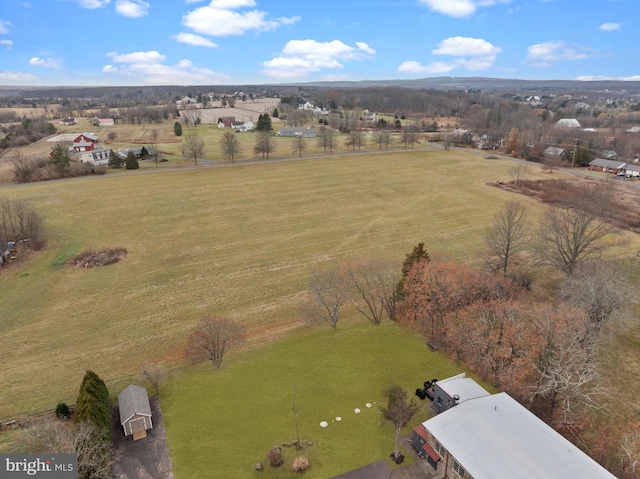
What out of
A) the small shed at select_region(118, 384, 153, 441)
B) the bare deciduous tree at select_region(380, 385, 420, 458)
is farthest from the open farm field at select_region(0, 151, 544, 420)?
the bare deciduous tree at select_region(380, 385, 420, 458)

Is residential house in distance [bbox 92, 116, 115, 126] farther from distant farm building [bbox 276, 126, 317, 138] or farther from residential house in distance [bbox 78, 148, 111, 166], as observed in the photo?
residential house in distance [bbox 78, 148, 111, 166]

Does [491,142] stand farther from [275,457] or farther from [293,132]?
[275,457]

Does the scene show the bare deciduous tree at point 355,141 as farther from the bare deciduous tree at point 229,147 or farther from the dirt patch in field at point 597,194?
the dirt patch in field at point 597,194

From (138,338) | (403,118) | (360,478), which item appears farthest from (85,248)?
(403,118)

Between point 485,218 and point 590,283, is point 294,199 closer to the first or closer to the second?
point 485,218

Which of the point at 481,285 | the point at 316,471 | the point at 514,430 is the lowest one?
the point at 316,471

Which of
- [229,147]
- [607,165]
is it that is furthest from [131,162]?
Answer: [607,165]
